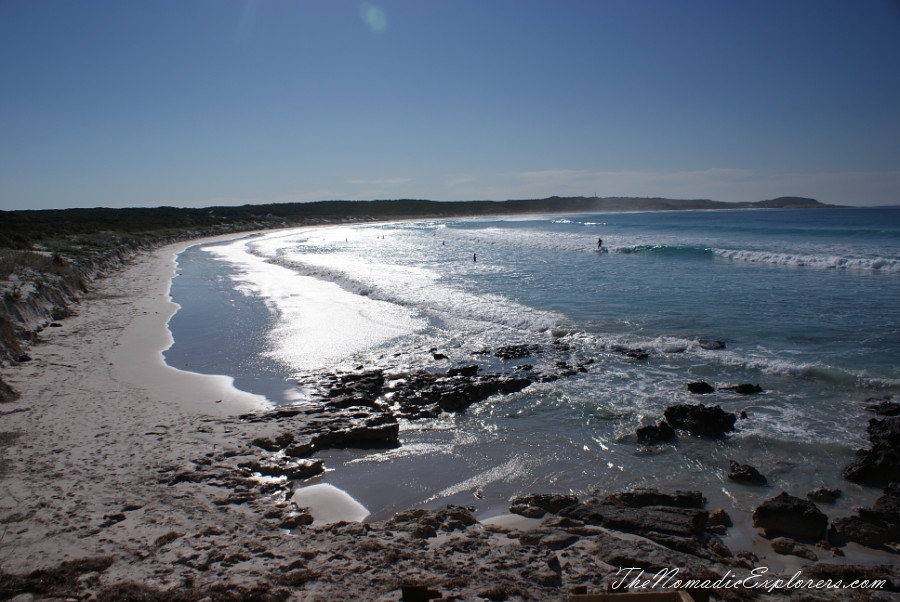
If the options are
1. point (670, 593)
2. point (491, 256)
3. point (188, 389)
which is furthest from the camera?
point (491, 256)

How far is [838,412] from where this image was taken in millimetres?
7719

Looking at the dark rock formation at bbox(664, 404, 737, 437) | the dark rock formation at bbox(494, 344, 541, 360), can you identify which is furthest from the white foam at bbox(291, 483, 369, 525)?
the dark rock formation at bbox(494, 344, 541, 360)

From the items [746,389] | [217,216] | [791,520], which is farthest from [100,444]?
[217,216]

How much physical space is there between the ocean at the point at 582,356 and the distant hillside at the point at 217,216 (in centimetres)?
945

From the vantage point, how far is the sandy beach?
3805mm

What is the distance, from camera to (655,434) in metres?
6.98

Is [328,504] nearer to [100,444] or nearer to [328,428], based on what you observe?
[328,428]

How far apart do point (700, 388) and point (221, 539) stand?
7.42 metres

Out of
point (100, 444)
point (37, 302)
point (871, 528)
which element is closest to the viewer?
point (871, 528)

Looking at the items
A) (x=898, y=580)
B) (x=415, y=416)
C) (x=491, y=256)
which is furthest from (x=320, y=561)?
(x=491, y=256)

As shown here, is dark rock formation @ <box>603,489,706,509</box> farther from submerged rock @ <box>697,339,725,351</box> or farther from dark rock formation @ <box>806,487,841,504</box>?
submerged rock @ <box>697,339,725,351</box>

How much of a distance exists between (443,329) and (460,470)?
24.7 feet

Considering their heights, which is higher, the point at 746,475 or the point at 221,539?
the point at 221,539

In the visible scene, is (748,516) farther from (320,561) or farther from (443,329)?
(443,329)
